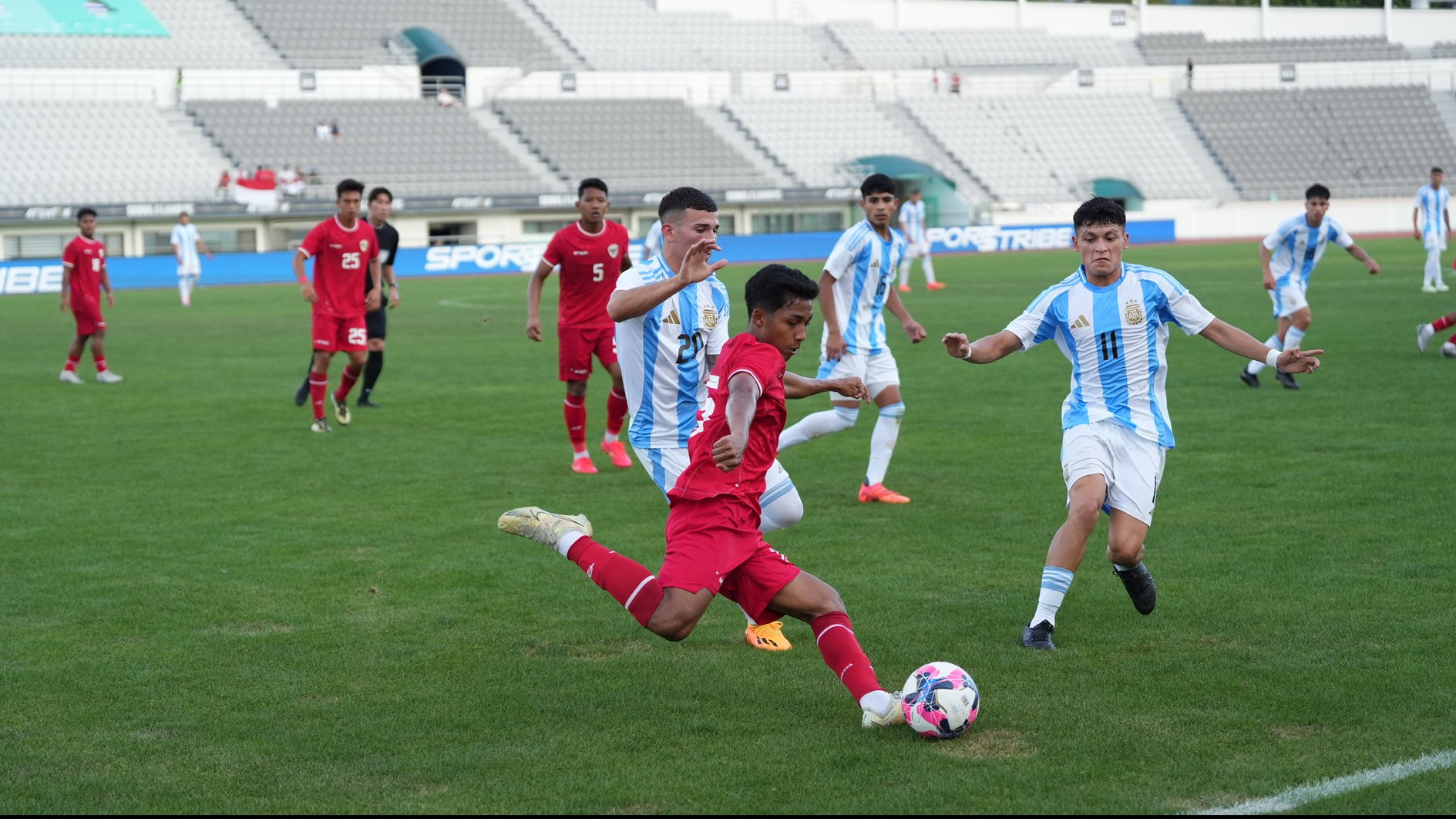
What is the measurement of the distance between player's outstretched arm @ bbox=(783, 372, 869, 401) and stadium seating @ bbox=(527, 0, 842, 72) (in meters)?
51.1

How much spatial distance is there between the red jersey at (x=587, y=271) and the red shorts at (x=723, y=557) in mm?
6062

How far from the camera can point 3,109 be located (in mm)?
44156

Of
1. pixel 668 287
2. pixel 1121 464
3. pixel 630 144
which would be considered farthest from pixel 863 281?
pixel 630 144

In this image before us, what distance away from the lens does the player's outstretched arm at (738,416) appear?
16.5ft

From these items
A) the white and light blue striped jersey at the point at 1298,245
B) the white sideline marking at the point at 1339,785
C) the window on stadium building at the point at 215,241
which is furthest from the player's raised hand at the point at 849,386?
the window on stadium building at the point at 215,241

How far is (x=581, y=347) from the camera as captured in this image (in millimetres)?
11523

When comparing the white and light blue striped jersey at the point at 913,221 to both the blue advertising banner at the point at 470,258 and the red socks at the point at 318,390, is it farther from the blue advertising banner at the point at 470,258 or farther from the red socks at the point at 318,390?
the red socks at the point at 318,390

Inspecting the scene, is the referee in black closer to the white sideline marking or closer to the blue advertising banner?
the white sideline marking

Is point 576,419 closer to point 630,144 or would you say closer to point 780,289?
point 780,289

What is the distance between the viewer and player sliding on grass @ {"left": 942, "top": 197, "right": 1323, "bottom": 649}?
21.0ft

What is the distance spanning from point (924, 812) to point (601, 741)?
1.29m

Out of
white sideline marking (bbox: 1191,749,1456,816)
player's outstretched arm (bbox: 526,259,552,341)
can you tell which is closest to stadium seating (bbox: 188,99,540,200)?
player's outstretched arm (bbox: 526,259,552,341)

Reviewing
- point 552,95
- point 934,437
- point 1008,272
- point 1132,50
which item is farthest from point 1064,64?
point 934,437

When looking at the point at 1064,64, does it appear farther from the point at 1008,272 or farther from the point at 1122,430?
the point at 1122,430
